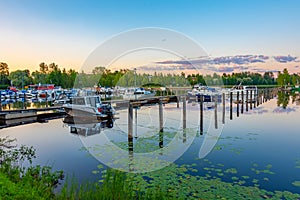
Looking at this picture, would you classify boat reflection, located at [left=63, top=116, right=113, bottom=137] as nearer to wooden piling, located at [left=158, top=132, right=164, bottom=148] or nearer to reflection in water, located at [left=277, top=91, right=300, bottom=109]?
wooden piling, located at [left=158, top=132, right=164, bottom=148]

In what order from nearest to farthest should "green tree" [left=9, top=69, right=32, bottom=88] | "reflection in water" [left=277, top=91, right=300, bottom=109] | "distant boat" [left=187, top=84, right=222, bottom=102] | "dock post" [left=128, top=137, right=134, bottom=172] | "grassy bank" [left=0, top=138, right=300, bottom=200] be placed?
"grassy bank" [left=0, top=138, right=300, bottom=200] < "dock post" [left=128, top=137, right=134, bottom=172] < "reflection in water" [left=277, top=91, right=300, bottom=109] < "distant boat" [left=187, top=84, right=222, bottom=102] < "green tree" [left=9, top=69, right=32, bottom=88]

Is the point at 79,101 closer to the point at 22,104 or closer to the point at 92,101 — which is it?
the point at 92,101

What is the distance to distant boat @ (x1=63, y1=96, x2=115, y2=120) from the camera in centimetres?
1611

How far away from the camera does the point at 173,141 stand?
10867mm

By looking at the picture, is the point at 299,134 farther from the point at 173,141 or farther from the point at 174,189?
the point at 174,189

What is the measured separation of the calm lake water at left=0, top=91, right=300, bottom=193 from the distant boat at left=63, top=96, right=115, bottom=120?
1050mm

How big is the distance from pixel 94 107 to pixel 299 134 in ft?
39.6

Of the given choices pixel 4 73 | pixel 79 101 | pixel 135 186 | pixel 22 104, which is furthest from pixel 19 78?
pixel 135 186

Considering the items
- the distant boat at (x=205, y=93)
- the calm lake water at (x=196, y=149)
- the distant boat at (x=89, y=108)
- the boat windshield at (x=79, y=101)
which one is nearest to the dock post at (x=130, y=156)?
the calm lake water at (x=196, y=149)

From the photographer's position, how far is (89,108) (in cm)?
1598

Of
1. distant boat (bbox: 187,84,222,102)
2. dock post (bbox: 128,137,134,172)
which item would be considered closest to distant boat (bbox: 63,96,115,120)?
dock post (bbox: 128,137,134,172)

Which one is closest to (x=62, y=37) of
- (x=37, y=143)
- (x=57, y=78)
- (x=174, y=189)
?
(x=37, y=143)

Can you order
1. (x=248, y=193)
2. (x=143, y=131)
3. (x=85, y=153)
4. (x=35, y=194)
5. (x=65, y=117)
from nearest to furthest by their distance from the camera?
(x=35, y=194), (x=248, y=193), (x=85, y=153), (x=143, y=131), (x=65, y=117)

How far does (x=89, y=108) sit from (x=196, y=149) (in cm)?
861
